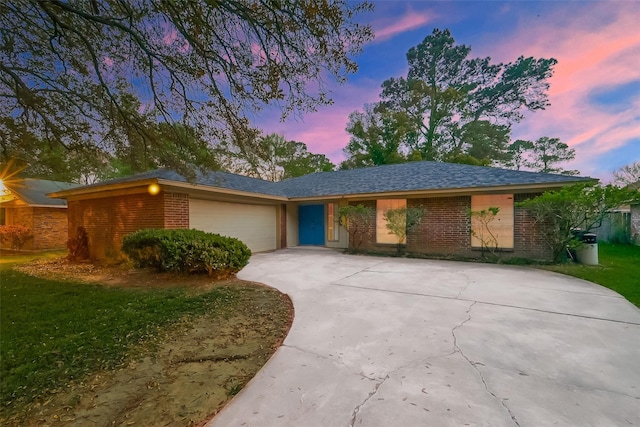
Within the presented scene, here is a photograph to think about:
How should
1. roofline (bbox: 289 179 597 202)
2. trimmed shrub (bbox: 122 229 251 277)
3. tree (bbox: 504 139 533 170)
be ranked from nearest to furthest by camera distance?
trimmed shrub (bbox: 122 229 251 277)
roofline (bbox: 289 179 597 202)
tree (bbox: 504 139 533 170)

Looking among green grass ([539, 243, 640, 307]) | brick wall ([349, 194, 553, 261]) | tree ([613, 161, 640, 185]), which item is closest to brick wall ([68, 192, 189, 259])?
brick wall ([349, 194, 553, 261])

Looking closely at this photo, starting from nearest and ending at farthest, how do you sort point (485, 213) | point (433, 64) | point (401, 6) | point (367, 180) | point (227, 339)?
point (227, 339), point (401, 6), point (485, 213), point (367, 180), point (433, 64)

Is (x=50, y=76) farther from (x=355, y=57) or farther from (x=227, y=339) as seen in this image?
(x=227, y=339)

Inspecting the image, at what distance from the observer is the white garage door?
29.5ft

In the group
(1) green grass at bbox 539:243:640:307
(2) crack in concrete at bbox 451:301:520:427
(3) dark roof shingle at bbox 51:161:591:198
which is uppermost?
(3) dark roof shingle at bbox 51:161:591:198

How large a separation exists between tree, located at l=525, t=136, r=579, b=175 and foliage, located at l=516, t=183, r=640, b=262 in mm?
19900

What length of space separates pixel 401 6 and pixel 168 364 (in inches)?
331

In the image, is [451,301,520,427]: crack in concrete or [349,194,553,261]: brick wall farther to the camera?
[349,194,553,261]: brick wall

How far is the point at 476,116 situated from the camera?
22547 millimetres

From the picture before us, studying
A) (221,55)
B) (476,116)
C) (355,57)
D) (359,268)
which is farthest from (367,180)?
(476,116)

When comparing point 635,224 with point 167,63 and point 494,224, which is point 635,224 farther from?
point 167,63

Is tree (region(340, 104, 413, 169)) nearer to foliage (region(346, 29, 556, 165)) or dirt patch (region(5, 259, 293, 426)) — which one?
foliage (region(346, 29, 556, 165))

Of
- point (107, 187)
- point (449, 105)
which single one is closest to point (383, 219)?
point (107, 187)

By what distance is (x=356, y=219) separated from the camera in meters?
11.3
